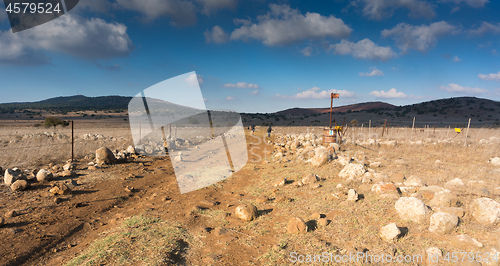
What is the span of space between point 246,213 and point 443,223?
137 inches

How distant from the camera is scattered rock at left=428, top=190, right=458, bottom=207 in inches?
179

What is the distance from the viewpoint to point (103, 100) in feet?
343

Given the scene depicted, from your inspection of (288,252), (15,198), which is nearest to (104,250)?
(288,252)

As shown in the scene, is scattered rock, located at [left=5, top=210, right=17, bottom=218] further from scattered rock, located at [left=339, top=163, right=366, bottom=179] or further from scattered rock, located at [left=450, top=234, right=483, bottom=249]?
scattered rock, located at [left=450, top=234, right=483, bottom=249]

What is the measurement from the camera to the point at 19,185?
6801mm

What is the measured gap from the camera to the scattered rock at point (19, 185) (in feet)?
22.1

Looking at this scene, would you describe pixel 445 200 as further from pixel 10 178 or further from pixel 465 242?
pixel 10 178

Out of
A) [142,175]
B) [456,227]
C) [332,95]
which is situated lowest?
[142,175]

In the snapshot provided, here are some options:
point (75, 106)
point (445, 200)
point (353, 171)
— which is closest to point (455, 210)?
point (445, 200)

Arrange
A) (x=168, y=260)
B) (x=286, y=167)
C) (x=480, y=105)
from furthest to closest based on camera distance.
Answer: (x=480, y=105), (x=286, y=167), (x=168, y=260)

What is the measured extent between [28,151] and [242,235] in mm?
12842

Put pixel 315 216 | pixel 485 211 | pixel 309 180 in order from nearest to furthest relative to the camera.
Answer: pixel 485 211 < pixel 315 216 < pixel 309 180

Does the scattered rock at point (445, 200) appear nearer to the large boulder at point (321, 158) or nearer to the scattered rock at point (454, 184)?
the scattered rock at point (454, 184)

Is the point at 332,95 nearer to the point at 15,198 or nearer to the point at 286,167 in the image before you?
the point at 286,167
